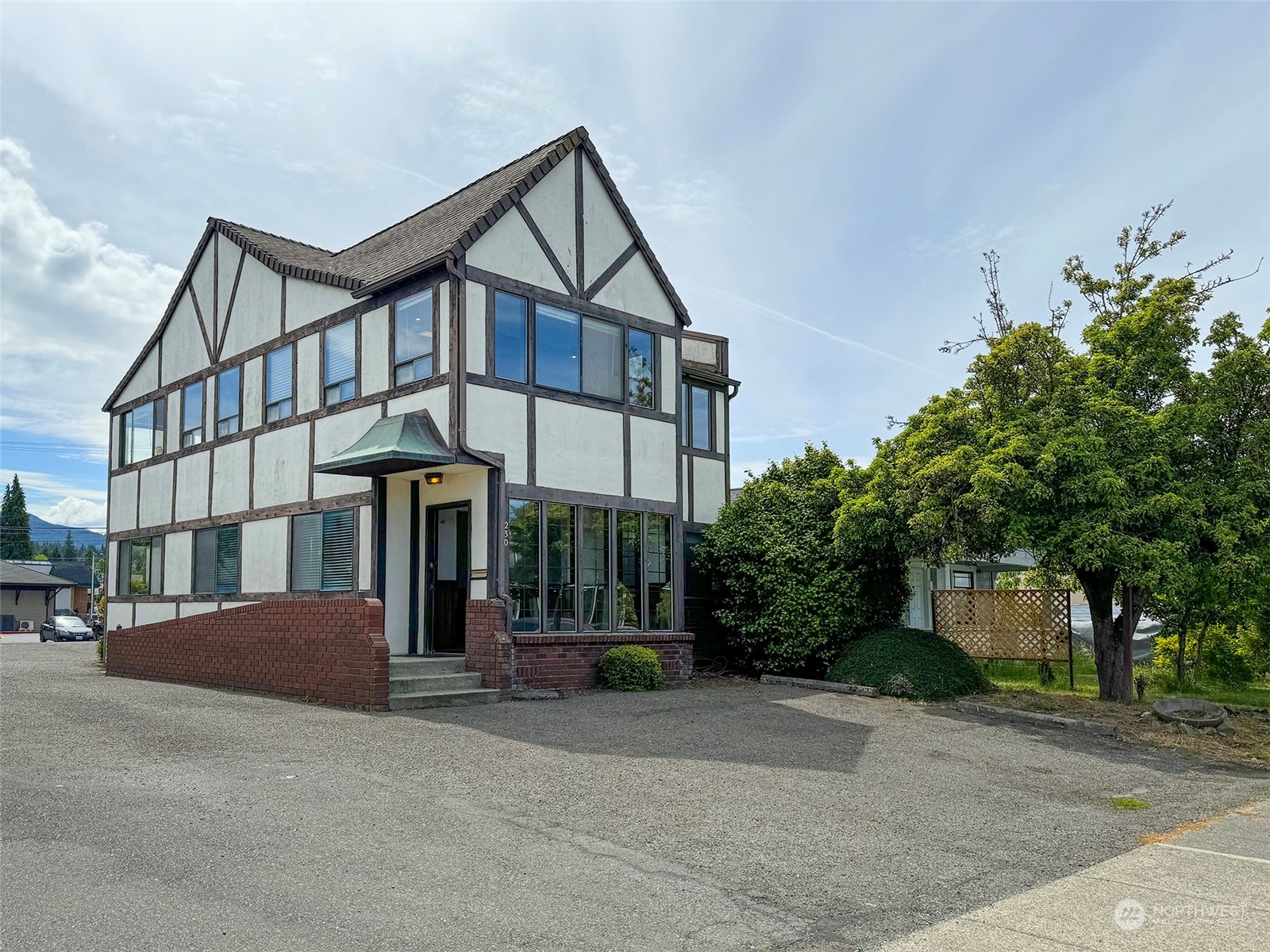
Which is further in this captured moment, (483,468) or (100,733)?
(483,468)

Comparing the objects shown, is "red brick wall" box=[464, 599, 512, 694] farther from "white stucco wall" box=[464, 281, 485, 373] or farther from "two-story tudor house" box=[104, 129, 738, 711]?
"white stucco wall" box=[464, 281, 485, 373]

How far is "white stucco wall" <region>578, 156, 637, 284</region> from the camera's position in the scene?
53.2ft

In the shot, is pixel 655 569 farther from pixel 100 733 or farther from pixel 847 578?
pixel 100 733

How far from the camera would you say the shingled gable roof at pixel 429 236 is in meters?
Answer: 14.6

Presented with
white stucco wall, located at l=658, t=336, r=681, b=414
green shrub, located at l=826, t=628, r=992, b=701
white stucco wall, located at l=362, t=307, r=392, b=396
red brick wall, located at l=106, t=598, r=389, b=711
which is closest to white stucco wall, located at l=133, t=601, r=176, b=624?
red brick wall, located at l=106, t=598, r=389, b=711

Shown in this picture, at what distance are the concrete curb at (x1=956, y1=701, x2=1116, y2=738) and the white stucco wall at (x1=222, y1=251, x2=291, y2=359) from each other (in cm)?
1309

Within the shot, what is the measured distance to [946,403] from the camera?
1491cm

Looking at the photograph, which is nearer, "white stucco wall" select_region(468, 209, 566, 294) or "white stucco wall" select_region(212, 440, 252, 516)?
"white stucco wall" select_region(468, 209, 566, 294)

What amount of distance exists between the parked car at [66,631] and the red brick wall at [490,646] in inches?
1676

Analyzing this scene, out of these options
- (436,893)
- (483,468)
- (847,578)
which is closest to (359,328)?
(483,468)

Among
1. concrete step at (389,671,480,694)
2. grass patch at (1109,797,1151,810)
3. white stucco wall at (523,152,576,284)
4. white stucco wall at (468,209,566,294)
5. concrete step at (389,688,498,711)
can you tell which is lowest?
grass patch at (1109,797,1151,810)

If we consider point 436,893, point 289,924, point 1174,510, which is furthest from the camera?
point 1174,510

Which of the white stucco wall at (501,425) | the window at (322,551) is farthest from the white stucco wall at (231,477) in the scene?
the white stucco wall at (501,425)

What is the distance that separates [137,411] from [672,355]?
43.0 feet
